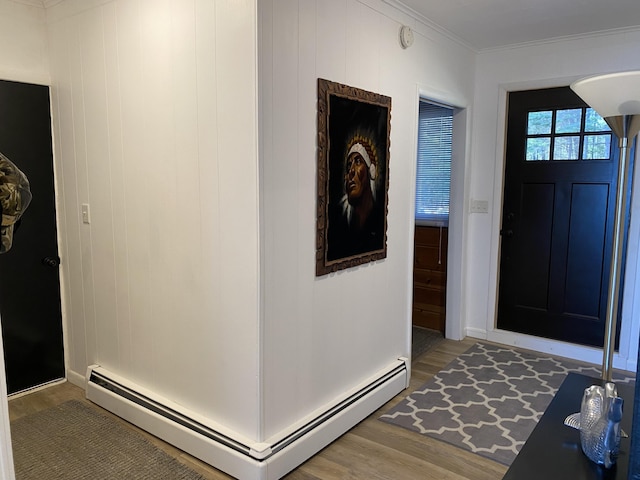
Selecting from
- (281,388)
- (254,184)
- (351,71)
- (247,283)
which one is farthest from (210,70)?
(281,388)

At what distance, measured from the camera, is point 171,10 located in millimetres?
2252

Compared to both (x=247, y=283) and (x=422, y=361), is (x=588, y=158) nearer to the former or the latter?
(x=422, y=361)

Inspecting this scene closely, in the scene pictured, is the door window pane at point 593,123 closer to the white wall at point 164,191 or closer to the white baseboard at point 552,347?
the white baseboard at point 552,347

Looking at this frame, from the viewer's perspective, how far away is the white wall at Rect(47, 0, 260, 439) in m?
2.11

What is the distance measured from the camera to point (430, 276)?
4348mm

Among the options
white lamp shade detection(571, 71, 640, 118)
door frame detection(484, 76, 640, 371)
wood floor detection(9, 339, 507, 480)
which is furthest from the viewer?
door frame detection(484, 76, 640, 371)

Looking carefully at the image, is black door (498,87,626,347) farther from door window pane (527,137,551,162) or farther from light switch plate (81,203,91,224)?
light switch plate (81,203,91,224)

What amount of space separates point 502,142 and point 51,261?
3.43 meters

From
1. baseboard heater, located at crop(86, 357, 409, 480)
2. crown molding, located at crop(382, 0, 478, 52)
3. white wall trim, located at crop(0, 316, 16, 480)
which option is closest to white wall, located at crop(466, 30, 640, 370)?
crown molding, located at crop(382, 0, 478, 52)

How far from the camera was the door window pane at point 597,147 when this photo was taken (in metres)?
3.53

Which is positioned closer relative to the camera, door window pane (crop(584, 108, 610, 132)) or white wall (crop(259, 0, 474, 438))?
white wall (crop(259, 0, 474, 438))

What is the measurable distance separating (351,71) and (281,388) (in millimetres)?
1628

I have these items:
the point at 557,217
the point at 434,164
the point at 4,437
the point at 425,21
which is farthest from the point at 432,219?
the point at 4,437

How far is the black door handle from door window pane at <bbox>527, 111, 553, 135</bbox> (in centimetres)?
356
